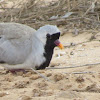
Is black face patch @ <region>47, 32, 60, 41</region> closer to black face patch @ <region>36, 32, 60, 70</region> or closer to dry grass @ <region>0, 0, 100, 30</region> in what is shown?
black face patch @ <region>36, 32, 60, 70</region>

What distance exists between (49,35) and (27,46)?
1.13 ft

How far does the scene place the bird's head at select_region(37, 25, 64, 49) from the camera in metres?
5.12

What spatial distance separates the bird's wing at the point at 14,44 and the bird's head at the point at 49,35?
0.20 meters

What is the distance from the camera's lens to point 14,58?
205 inches

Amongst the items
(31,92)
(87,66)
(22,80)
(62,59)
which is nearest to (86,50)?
(62,59)

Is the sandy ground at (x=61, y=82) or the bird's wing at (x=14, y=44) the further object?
the bird's wing at (x=14, y=44)

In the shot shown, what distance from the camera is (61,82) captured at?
4.55 metres


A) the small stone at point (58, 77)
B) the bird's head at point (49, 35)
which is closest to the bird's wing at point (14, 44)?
the bird's head at point (49, 35)

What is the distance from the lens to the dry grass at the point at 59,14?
8.00 m

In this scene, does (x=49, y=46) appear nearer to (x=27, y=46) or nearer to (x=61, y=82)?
(x=27, y=46)

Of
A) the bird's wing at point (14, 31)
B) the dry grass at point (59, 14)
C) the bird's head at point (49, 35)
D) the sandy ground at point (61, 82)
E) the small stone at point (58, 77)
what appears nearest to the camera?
the sandy ground at point (61, 82)

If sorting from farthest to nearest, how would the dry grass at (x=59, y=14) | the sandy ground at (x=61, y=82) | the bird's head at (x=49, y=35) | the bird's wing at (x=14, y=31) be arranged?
the dry grass at (x=59, y=14)
the bird's wing at (x=14, y=31)
the bird's head at (x=49, y=35)
the sandy ground at (x=61, y=82)

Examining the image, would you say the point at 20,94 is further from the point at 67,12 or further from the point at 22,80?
the point at 67,12

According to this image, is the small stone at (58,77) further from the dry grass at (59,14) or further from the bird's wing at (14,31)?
the dry grass at (59,14)
